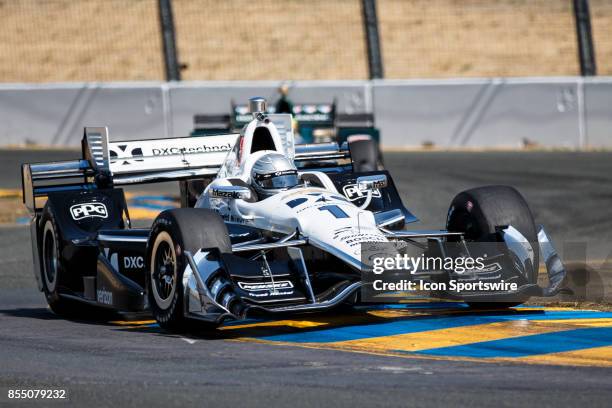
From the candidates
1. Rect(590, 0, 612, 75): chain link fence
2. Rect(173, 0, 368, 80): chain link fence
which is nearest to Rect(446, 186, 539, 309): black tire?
Rect(173, 0, 368, 80): chain link fence

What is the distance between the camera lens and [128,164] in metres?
11.6

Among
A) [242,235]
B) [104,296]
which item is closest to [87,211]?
[104,296]

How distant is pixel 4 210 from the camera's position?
18.8 m

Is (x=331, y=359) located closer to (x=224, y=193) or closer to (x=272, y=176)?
(x=224, y=193)

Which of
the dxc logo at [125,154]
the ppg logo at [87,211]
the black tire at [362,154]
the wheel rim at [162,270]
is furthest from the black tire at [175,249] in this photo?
the black tire at [362,154]

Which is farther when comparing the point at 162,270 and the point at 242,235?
the point at 242,235

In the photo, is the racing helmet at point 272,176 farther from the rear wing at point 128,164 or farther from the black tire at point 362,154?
the black tire at point 362,154

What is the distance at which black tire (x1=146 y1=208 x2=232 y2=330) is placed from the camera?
8.49 m

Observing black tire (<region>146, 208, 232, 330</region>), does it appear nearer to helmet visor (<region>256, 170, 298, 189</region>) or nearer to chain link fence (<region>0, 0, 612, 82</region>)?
helmet visor (<region>256, 170, 298, 189</region>)

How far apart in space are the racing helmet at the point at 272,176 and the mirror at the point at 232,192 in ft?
0.51

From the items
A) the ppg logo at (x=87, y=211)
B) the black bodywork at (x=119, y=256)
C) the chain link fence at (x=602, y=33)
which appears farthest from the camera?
the chain link fence at (x=602, y=33)

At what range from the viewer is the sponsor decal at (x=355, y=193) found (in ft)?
35.5

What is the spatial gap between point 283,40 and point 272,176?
934 inches

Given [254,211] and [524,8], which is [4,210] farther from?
[524,8]
